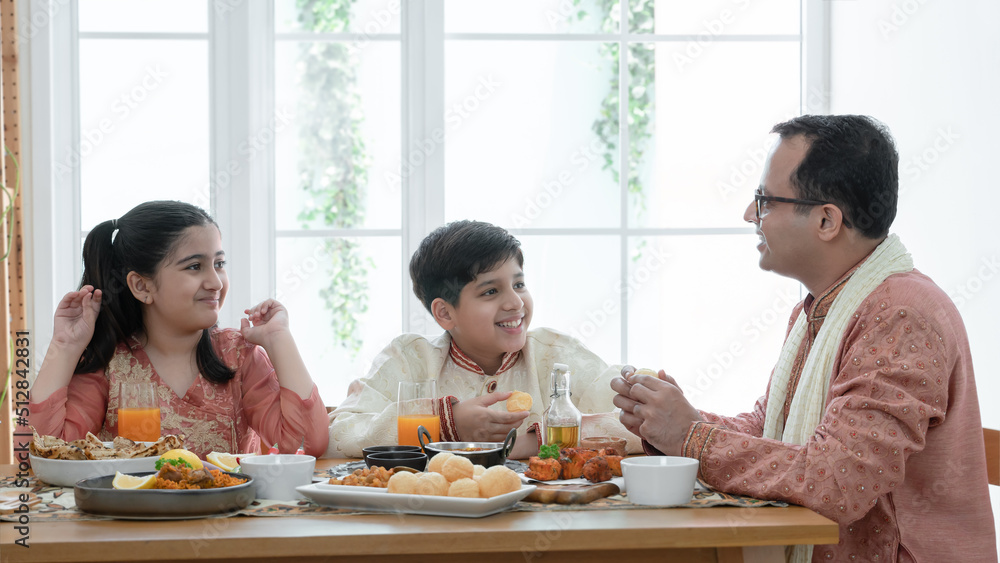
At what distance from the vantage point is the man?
129cm

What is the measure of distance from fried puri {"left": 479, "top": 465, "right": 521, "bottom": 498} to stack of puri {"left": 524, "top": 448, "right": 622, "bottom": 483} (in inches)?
6.1

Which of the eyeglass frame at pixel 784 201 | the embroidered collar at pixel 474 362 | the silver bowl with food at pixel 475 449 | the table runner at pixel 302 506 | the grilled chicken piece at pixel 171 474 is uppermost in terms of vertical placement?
the eyeglass frame at pixel 784 201

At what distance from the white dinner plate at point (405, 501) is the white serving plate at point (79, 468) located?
0.34 m

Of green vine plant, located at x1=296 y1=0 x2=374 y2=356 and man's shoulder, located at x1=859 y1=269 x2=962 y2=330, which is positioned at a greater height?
green vine plant, located at x1=296 y1=0 x2=374 y2=356

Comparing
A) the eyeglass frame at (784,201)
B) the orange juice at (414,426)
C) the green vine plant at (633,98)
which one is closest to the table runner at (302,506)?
the orange juice at (414,426)

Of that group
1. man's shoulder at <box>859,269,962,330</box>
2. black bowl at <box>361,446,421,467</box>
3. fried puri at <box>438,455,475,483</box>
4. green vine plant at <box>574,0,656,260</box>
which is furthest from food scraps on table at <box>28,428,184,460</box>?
green vine plant at <box>574,0,656,260</box>

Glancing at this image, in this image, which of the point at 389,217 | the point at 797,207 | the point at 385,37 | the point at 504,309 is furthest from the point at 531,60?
the point at 797,207

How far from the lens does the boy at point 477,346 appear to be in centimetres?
208

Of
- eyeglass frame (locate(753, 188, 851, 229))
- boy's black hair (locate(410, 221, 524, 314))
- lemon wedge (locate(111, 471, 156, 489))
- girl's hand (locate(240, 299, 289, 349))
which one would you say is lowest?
lemon wedge (locate(111, 471, 156, 489))

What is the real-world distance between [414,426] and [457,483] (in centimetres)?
46

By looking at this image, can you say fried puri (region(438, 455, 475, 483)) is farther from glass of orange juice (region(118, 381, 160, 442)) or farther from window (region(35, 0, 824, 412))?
window (region(35, 0, 824, 412))

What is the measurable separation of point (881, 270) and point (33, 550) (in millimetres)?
1385

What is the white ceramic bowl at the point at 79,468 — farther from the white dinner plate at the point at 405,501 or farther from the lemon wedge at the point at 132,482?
the white dinner plate at the point at 405,501

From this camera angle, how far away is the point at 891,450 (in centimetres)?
127
